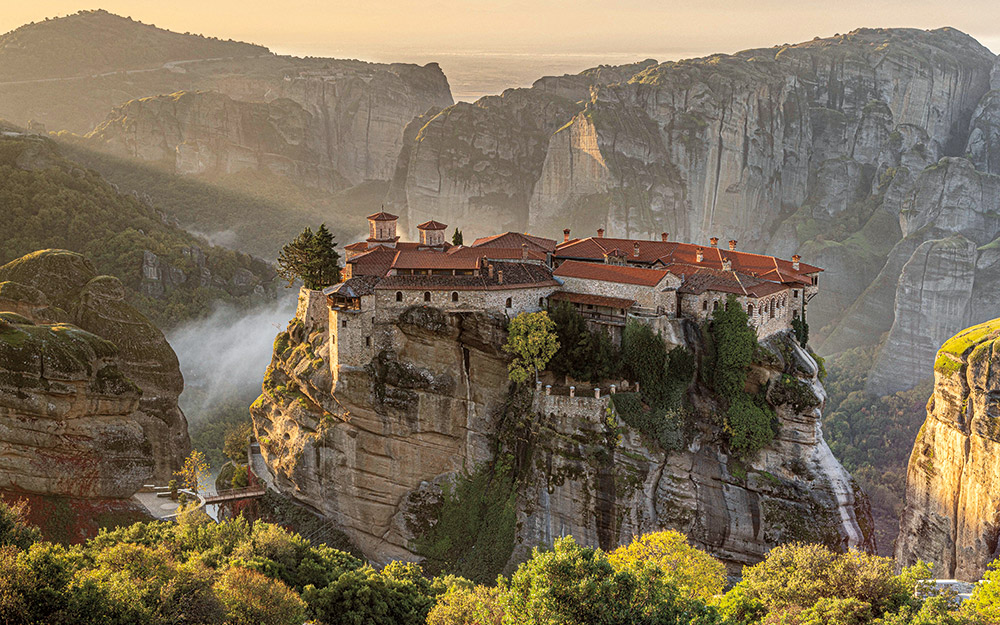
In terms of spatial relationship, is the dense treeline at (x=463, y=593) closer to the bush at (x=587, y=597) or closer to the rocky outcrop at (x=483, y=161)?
the bush at (x=587, y=597)

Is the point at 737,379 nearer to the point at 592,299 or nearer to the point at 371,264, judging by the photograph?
the point at 592,299

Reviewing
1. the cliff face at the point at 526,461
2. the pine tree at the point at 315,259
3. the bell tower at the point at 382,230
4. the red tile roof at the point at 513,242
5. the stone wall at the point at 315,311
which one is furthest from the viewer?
the bell tower at the point at 382,230

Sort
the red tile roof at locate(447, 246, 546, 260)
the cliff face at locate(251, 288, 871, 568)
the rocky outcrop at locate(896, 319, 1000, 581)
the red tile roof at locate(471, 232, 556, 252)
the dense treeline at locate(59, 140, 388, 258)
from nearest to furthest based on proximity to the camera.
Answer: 1. the rocky outcrop at locate(896, 319, 1000, 581)
2. the cliff face at locate(251, 288, 871, 568)
3. the red tile roof at locate(447, 246, 546, 260)
4. the red tile roof at locate(471, 232, 556, 252)
5. the dense treeline at locate(59, 140, 388, 258)

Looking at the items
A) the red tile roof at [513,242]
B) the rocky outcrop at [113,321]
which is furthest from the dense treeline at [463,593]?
the rocky outcrop at [113,321]

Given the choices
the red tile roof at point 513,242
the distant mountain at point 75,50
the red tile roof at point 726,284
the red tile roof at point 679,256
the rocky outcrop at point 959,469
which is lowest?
the rocky outcrop at point 959,469

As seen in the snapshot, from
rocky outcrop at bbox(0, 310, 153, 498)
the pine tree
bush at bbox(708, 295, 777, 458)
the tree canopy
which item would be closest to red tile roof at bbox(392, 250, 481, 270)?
the tree canopy

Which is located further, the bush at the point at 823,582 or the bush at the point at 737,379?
the bush at the point at 737,379

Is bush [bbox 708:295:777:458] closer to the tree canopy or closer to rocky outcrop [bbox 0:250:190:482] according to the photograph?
the tree canopy
